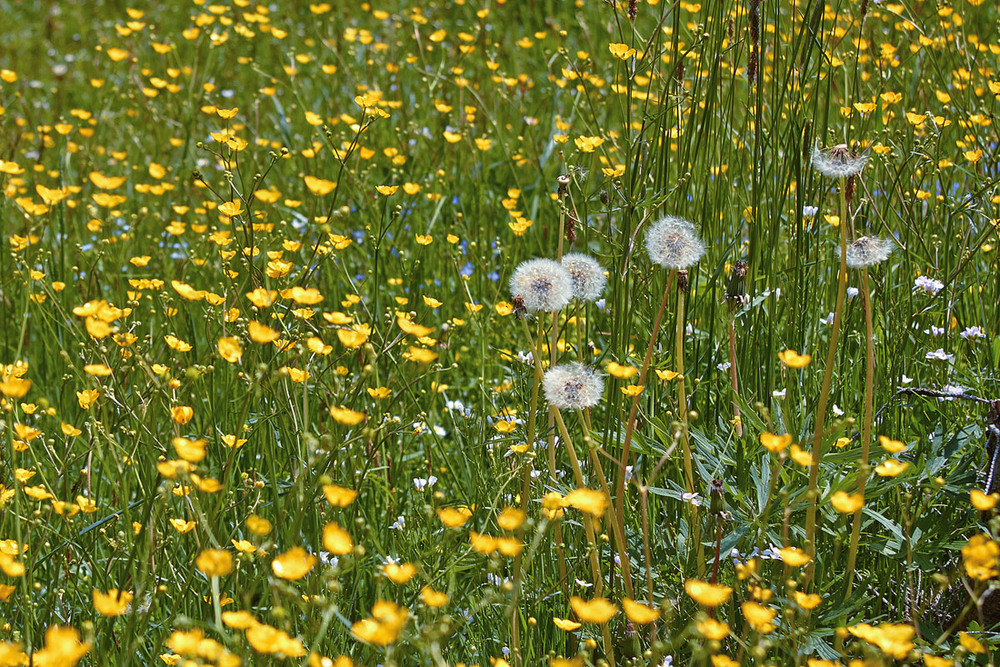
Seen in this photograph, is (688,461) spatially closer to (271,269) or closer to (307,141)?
(271,269)

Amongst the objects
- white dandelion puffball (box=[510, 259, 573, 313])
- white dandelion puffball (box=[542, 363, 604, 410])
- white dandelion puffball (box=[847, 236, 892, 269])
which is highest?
white dandelion puffball (box=[847, 236, 892, 269])

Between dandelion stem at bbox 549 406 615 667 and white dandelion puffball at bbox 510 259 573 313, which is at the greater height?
white dandelion puffball at bbox 510 259 573 313

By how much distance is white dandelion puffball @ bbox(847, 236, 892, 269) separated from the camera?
146 cm

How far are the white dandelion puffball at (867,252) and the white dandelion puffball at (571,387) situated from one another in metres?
0.44

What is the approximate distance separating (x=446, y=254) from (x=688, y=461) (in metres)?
1.57

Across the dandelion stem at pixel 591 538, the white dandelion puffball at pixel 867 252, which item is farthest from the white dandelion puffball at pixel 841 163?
the dandelion stem at pixel 591 538

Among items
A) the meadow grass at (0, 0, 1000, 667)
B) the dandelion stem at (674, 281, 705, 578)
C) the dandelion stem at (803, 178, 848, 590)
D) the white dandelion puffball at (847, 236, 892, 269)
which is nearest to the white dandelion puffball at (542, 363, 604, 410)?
the meadow grass at (0, 0, 1000, 667)

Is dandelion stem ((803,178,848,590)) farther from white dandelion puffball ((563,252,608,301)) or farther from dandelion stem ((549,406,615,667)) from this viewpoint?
white dandelion puffball ((563,252,608,301))

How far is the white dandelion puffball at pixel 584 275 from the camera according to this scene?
1.55 m

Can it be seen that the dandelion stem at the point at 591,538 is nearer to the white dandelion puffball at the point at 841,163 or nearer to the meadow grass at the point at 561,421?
the meadow grass at the point at 561,421

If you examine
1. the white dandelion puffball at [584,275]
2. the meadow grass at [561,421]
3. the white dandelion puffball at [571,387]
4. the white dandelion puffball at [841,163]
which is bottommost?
the meadow grass at [561,421]

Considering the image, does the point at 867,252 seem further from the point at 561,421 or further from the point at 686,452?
the point at 561,421

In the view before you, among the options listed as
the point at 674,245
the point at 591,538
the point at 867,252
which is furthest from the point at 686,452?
the point at 867,252

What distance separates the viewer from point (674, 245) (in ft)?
4.86
